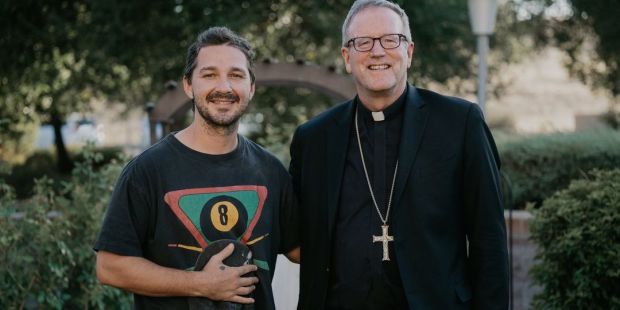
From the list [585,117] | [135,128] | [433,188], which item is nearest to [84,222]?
[433,188]

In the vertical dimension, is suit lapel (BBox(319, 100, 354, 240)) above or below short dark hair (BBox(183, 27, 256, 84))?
below

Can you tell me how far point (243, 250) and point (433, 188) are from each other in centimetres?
81

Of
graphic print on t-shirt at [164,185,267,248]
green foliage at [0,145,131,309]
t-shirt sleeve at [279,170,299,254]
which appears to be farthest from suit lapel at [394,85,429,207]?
green foliage at [0,145,131,309]

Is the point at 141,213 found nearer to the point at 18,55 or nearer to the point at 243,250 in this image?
Result: the point at 243,250

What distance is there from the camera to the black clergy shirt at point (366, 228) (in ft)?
10.3

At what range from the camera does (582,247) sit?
4867 mm

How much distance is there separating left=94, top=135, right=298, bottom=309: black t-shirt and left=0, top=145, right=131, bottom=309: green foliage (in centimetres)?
223

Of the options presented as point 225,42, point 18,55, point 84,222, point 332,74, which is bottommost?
point 84,222

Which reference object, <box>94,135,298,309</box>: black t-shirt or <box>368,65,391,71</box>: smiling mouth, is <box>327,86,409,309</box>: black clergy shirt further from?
<box>94,135,298,309</box>: black t-shirt

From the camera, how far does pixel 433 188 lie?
124 inches

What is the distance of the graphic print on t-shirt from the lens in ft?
9.73

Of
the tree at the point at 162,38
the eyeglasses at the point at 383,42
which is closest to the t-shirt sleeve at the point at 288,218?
the eyeglasses at the point at 383,42

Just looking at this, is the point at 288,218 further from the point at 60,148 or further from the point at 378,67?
the point at 60,148

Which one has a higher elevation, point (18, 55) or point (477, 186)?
point (18, 55)
